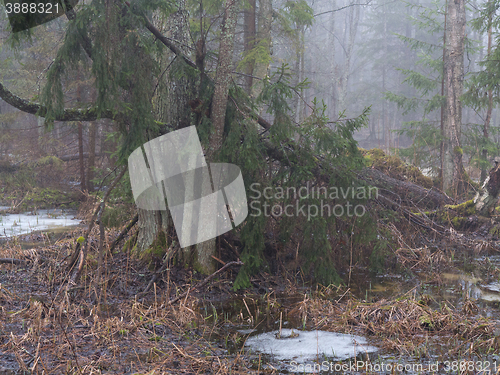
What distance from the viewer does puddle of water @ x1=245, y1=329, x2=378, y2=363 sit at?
4043 millimetres

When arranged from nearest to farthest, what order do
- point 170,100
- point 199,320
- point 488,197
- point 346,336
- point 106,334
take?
point 106,334
point 346,336
point 199,320
point 170,100
point 488,197

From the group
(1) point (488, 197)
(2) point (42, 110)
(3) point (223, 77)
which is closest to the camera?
(2) point (42, 110)

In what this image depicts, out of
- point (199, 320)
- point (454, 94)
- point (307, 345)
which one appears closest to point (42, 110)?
point (199, 320)

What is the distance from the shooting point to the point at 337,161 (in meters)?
6.25

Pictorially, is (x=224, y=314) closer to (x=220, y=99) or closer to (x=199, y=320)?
(x=199, y=320)

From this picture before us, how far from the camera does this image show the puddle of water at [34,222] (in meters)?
10.5

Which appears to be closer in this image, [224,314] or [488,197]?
[224,314]

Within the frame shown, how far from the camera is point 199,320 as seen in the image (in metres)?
4.93

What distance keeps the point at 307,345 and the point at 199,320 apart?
4.53ft

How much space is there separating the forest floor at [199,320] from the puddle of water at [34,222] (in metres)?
4.20

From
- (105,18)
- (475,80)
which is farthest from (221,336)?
(475,80)

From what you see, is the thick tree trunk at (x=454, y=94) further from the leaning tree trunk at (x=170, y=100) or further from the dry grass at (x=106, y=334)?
the dry grass at (x=106, y=334)

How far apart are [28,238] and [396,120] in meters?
37.9

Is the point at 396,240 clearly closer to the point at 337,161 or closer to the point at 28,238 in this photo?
the point at 337,161
